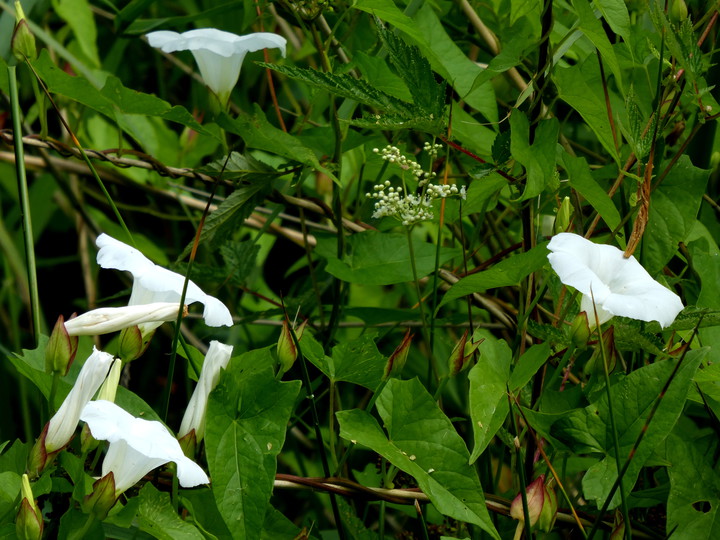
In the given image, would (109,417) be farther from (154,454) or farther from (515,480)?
(515,480)

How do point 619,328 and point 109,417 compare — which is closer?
point 109,417

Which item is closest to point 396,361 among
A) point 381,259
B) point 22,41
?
point 381,259

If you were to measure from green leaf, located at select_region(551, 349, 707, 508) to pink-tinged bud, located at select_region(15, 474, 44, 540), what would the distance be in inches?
16.4

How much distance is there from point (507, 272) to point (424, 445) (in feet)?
0.55

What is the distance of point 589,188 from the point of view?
2.53ft

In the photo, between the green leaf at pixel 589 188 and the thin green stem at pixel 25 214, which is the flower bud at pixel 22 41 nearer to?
the thin green stem at pixel 25 214

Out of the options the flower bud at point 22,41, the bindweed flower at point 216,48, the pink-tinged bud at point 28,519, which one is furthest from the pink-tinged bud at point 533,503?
the flower bud at point 22,41

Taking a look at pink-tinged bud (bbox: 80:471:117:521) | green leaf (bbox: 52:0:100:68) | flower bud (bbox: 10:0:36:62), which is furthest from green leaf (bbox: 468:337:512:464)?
green leaf (bbox: 52:0:100:68)

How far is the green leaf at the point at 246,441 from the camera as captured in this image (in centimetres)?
63

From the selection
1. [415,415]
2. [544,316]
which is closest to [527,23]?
[544,316]

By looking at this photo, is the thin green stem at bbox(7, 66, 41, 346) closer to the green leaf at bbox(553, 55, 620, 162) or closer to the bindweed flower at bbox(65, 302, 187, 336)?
the bindweed flower at bbox(65, 302, 187, 336)

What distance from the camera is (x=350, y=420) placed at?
706 mm

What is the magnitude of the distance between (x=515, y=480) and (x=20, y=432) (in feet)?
3.77

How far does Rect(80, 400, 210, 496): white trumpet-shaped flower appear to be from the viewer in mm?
565
